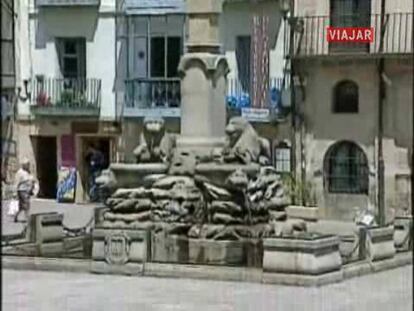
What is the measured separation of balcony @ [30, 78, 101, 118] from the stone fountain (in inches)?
628

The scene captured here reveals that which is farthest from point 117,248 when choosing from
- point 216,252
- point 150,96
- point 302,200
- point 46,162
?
point 46,162

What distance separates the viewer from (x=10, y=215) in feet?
81.7

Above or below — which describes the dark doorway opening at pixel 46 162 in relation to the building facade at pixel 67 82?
below

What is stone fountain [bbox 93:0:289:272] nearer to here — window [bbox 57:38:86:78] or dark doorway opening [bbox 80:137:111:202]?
dark doorway opening [bbox 80:137:111:202]

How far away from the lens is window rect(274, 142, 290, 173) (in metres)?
28.5

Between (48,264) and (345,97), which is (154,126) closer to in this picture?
(48,264)

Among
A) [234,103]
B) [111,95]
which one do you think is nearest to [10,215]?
[234,103]

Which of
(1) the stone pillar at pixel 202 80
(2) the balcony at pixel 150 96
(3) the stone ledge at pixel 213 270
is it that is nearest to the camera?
(3) the stone ledge at pixel 213 270

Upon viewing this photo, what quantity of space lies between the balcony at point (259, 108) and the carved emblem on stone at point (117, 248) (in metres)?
14.7

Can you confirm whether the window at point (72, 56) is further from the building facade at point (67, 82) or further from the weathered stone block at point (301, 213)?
the weathered stone block at point (301, 213)

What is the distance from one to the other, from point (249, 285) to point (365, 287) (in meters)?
1.20

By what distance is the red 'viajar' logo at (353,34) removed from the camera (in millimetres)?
21284

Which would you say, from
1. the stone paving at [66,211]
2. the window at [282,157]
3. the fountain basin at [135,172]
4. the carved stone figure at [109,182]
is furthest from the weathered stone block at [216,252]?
the window at [282,157]

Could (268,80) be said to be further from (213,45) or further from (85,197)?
(213,45)
